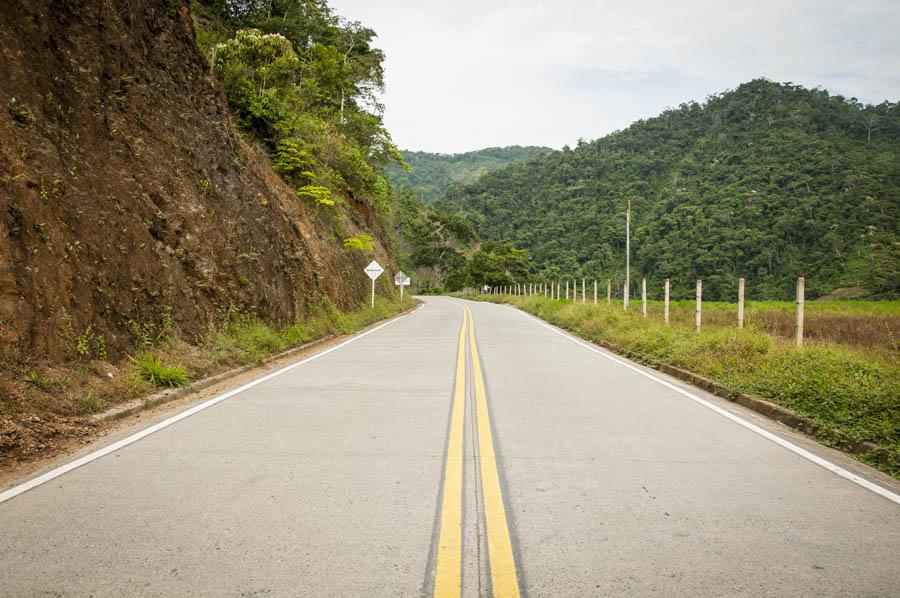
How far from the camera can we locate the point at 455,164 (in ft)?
614

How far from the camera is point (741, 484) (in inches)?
191

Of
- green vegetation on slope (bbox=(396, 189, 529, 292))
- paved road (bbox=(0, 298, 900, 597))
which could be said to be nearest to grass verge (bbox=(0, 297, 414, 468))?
paved road (bbox=(0, 298, 900, 597))

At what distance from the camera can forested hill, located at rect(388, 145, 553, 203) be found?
16700 cm

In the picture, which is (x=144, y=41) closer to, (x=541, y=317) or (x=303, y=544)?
(x=303, y=544)

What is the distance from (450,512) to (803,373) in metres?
6.62

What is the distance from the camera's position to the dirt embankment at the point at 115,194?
25.1ft

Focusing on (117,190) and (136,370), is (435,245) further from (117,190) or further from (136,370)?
(136,370)

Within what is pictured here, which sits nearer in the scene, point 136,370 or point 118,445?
point 118,445

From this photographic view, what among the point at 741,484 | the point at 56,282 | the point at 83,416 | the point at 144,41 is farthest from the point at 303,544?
the point at 144,41

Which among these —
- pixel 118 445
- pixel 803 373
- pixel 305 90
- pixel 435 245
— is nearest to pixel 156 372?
pixel 118 445

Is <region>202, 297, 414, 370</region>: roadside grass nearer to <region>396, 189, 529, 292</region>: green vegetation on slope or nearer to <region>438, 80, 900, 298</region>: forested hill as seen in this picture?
<region>438, 80, 900, 298</region>: forested hill

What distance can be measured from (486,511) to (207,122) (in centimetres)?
1425

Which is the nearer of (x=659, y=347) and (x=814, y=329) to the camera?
(x=659, y=347)

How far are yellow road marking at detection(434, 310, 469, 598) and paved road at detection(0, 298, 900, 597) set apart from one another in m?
0.02
